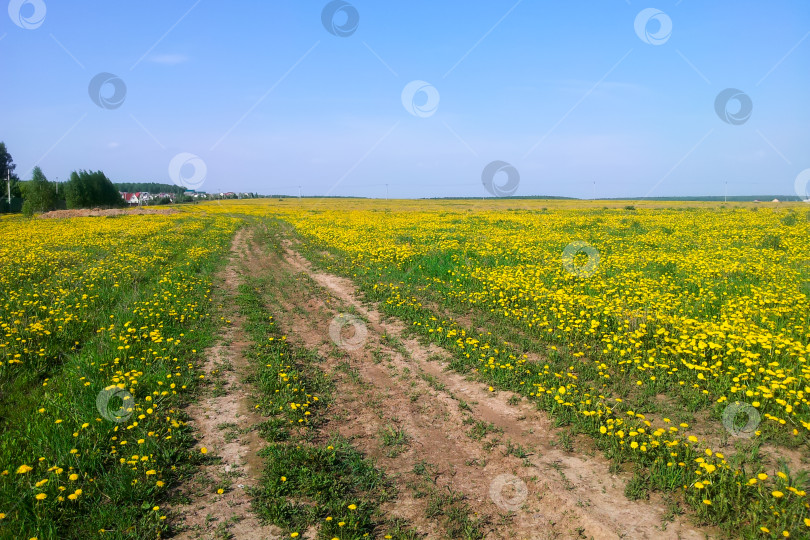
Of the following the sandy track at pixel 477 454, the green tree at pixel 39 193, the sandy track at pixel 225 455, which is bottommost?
the sandy track at pixel 225 455

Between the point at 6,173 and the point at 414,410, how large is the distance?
98934 mm

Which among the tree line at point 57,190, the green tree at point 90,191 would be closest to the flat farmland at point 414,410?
the tree line at point 57,190

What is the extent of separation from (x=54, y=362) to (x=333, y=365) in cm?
511

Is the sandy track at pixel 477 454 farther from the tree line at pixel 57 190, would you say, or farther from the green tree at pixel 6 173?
the green tree at pixel 6 173

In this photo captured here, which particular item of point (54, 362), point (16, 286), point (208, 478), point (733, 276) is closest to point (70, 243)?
point (16, 286)

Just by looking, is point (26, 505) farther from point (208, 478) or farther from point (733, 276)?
point (733, 276)

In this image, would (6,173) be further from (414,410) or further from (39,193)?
(414,410)

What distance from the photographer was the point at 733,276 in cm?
1264

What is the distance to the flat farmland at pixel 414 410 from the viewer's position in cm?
406

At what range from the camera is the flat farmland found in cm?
406

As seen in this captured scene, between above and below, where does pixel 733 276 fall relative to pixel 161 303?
above

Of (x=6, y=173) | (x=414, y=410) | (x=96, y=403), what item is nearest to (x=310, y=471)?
(x=414, y=410)

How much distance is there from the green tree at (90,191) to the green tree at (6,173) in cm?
1253

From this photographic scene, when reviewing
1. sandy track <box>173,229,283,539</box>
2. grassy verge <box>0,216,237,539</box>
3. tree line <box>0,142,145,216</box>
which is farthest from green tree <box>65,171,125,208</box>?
sandy track <box>173,229,283,539</box>
